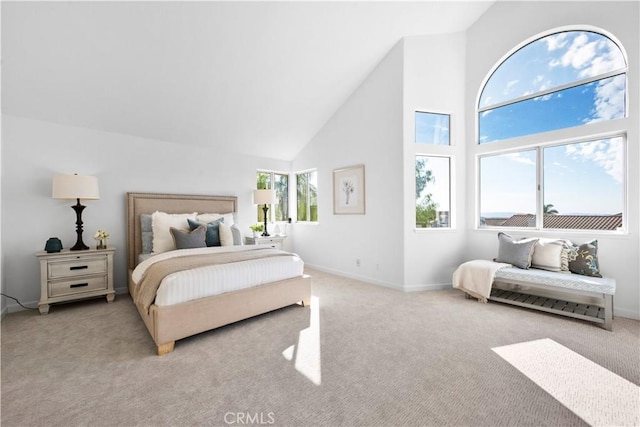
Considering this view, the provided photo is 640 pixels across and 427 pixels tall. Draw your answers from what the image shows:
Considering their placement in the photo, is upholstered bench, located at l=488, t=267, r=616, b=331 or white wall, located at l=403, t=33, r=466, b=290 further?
white wall, located at l=403, t=33, r=466, b=290

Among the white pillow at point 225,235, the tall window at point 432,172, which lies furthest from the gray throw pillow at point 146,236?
the tall window at point 432,172

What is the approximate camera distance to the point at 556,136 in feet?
11.0

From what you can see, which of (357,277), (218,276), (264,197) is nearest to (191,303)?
(218,276)

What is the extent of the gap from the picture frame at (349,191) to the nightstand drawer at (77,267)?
3.46 m

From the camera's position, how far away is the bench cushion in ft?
8.51

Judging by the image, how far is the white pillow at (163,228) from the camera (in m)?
3.61

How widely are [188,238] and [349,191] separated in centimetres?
260

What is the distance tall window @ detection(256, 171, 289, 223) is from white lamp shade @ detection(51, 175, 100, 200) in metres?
2.73

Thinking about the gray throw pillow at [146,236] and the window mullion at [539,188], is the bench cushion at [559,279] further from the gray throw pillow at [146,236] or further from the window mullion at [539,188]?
the gray throw pillow at [146,236]

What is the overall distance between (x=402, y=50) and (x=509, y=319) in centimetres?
365

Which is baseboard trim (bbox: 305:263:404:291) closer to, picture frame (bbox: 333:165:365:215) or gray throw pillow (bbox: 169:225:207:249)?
picture frame (bbox: 333:165:365:215)

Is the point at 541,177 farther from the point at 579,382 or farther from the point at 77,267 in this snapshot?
the point at 77,267

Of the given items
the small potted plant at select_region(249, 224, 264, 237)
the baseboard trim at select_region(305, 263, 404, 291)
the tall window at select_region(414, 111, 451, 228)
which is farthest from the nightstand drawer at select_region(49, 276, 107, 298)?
the tall window at select_region(414, 111, 451, 228)

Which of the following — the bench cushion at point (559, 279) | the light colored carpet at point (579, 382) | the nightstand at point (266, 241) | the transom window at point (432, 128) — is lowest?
the light colored carpet at point (579, 382)
